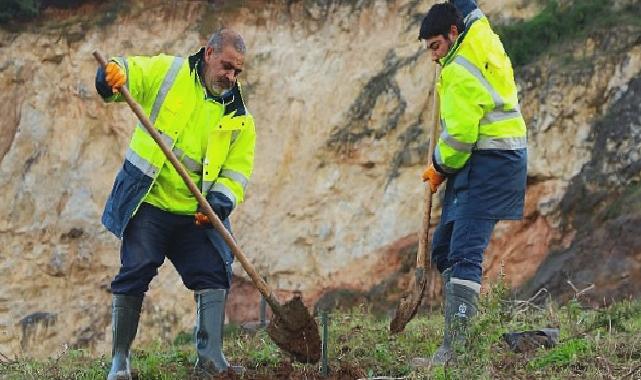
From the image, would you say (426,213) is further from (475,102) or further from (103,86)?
(103,86)

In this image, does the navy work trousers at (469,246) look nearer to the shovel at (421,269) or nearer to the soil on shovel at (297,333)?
the shovel at (421,269)

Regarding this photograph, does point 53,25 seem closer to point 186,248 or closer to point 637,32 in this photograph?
point 637,32

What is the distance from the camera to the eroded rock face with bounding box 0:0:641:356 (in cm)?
1152

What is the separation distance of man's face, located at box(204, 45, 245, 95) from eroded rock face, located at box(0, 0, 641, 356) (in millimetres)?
6170

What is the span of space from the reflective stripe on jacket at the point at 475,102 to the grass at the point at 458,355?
75cm

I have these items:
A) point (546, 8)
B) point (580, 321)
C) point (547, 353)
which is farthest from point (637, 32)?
point (547, 353)

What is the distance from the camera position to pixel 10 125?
1422cm

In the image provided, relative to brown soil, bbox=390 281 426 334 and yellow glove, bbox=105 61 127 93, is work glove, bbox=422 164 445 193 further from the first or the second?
yellow glove, bbox=105 61 127 93

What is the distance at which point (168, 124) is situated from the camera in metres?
5.50

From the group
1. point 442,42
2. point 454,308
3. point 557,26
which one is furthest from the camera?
point 557,26

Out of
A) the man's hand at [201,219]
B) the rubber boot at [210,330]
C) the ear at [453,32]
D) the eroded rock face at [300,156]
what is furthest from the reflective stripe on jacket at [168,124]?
the eroded rock face at [300,156]

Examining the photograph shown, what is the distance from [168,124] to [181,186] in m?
0.32

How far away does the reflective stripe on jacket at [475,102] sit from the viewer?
5.45m

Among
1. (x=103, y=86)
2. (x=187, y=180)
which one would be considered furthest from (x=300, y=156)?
(x=103, y=86)
